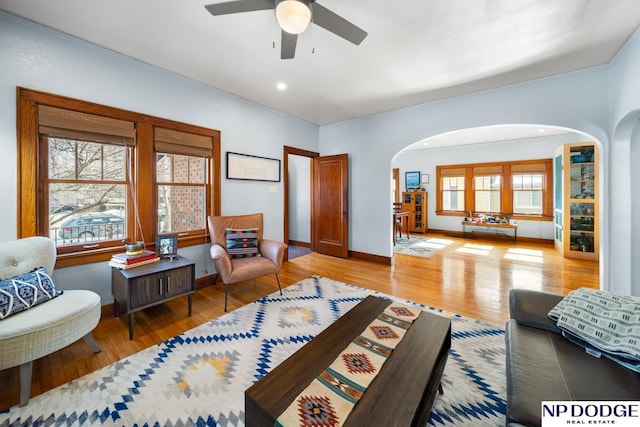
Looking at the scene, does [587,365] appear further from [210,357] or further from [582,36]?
[582,36]

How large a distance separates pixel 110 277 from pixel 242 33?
2.77 metres

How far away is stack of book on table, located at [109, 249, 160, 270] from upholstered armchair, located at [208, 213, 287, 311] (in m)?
0.60

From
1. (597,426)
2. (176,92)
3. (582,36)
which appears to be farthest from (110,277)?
(582,36)

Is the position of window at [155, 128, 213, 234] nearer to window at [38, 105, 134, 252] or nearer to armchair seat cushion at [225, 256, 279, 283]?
window at [38, 105, 134, 252]

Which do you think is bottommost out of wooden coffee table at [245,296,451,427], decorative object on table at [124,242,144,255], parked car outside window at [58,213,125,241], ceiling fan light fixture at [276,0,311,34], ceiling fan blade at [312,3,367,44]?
wooden coffee table at [245,296,451,427]

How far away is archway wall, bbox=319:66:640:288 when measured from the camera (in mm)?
2805

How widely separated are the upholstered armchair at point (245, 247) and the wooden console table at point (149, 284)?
0.36 meters

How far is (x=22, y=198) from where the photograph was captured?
2092mm

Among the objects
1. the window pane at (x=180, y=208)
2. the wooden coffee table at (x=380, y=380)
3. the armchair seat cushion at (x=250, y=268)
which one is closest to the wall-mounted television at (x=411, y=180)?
the armchair seat cushion at (x=250, y=268)

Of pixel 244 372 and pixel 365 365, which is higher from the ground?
pixel 365 365

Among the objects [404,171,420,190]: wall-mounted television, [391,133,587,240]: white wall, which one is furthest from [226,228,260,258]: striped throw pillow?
[404,171,420,190]: wall-mounted television

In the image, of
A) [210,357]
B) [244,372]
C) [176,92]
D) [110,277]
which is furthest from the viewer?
[176,92]

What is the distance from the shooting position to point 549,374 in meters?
1.11

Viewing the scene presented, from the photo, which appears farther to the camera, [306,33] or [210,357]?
[306,33]
